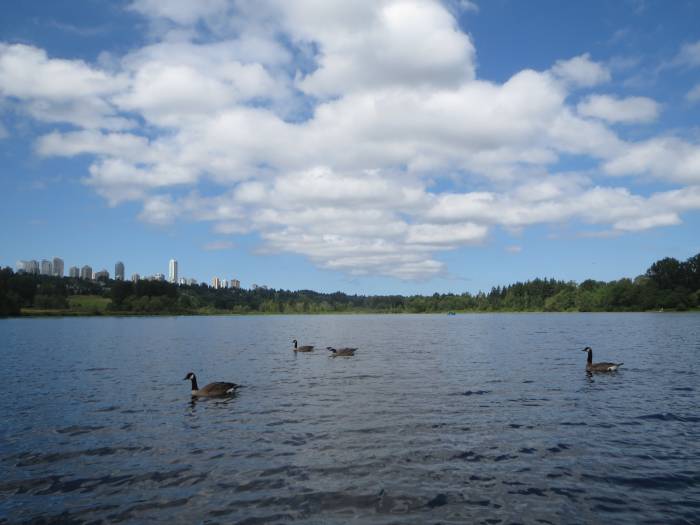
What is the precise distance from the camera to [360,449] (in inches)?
722

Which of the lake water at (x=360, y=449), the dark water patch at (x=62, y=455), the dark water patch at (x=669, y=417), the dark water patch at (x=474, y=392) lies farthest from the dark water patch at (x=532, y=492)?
the dark water patch at (x=474, y=392)

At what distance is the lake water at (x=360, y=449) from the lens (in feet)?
44.0

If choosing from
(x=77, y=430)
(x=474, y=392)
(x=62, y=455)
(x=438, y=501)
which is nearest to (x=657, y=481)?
(x=438, y=501)

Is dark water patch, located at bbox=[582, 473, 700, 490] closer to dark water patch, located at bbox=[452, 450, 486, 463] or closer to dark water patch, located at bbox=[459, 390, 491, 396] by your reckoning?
dark water patch, located at bbox=[452, 450, 486, 463]

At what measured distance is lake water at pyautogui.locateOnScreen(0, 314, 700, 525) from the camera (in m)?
13.4

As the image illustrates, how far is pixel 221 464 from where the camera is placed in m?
17.1

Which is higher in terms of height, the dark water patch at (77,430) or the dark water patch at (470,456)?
the dark water patch at (470,456)

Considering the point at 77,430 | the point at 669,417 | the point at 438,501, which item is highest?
the point at 669,417

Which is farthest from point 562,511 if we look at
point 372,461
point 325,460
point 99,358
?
point 99,358

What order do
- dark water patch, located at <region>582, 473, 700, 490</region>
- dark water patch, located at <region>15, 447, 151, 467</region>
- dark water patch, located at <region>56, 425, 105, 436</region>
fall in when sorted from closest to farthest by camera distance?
dark water patch, located at <region>582, 473, 700, 490</region>
dark water patch, located at <region>15, 447, 151, 467</region>
dark water patch, located at <region>56, 425, 105, 436</region>

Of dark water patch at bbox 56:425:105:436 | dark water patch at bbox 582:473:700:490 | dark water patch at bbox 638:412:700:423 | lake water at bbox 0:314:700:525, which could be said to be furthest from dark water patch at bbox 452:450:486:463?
dark water patch at bbox 56:425:105:436

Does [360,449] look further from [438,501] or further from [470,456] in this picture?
[438,501]

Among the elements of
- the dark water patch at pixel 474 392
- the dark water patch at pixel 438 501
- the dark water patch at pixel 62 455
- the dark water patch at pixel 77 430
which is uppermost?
the dark water patch at pixel 474 392

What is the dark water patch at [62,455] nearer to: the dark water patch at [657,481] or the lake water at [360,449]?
the lake water at [360,449]
